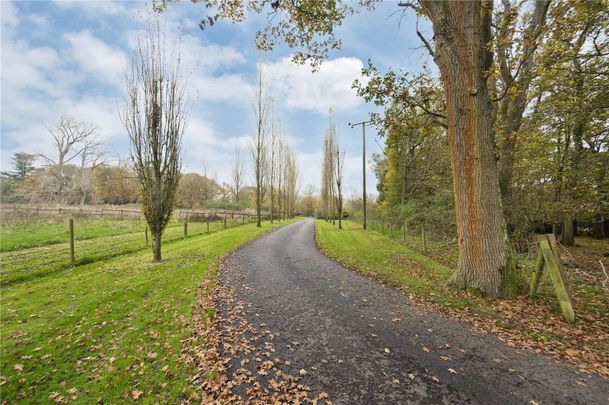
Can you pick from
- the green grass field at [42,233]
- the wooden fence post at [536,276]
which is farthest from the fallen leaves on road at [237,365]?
the green grass field at [42,233]

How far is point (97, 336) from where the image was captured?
4578 mm

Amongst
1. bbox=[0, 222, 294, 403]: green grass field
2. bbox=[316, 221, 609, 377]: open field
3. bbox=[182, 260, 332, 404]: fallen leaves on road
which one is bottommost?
bbox=[0, 222, 294, 403]: green grass field

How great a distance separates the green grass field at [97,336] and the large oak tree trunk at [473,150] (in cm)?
606

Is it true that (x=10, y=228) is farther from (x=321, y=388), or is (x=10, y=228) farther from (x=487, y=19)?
(x=487, y=19)

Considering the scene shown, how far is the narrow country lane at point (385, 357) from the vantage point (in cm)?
298

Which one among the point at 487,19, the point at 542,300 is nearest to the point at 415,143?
the point at 487,19

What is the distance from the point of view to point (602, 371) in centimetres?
331

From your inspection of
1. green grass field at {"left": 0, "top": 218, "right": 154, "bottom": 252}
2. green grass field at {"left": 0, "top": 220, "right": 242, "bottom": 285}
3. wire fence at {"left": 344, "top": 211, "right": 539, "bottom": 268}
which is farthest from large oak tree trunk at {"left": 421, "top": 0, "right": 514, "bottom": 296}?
green grass field at {"left": 0, "top": 218, "right": 154, "bottom": 252}

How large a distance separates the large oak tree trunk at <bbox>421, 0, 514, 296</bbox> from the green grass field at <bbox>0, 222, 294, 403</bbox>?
606cm

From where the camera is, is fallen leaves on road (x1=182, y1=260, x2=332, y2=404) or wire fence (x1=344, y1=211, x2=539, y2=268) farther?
wire fence (x1=344, y1=211, x2=539, y2=268)

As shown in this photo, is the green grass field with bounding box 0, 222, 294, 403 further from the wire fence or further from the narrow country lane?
the wire fence

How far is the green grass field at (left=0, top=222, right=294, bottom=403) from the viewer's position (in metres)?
3.33

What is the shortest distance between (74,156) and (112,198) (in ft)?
46.2

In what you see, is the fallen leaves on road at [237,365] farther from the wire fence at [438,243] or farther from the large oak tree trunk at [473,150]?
the wire fence at [438,243]
